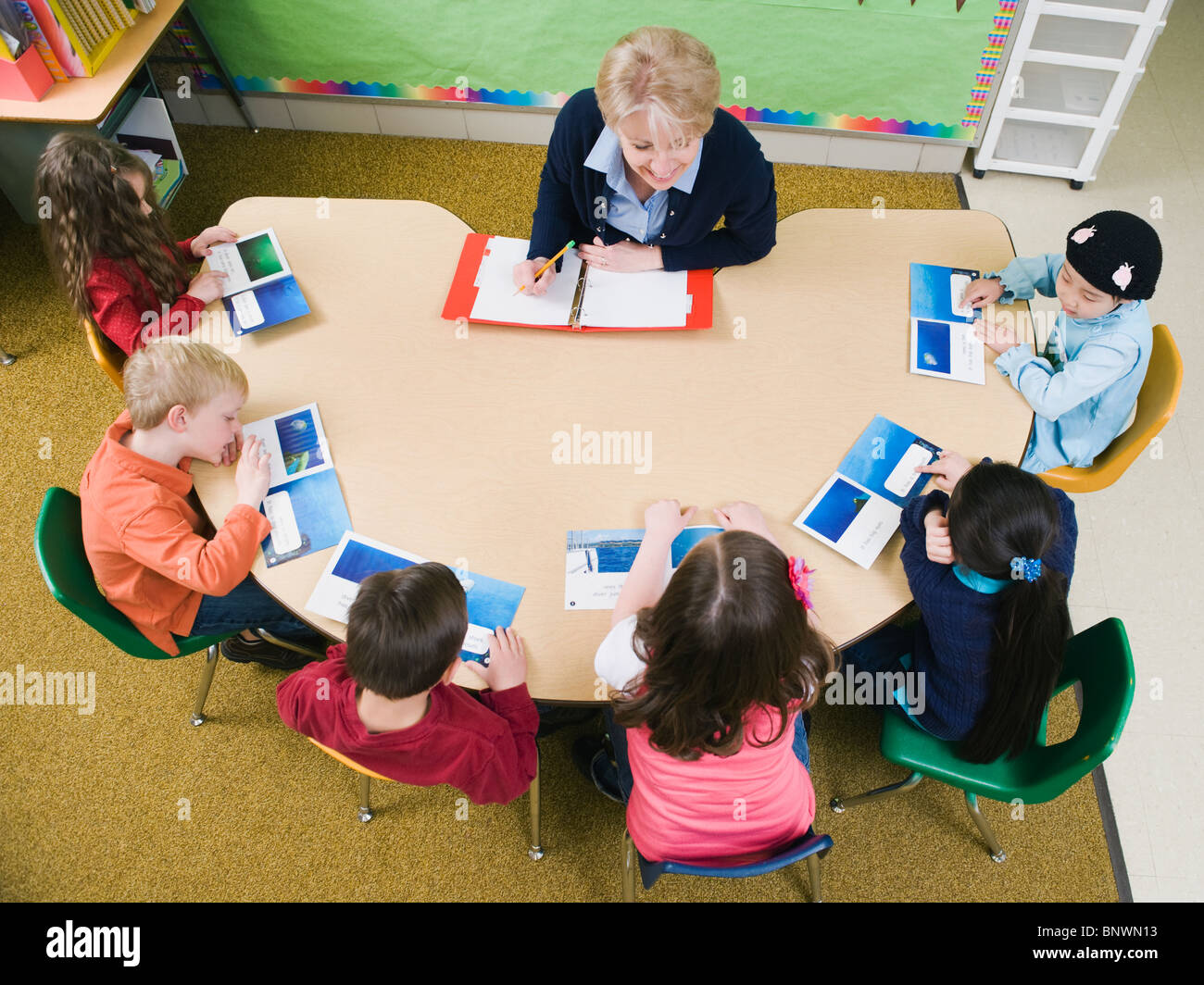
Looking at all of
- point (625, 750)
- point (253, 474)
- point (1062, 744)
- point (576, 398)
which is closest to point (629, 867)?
point (625, 750)

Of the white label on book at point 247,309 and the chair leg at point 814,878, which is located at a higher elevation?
the white label on book at point 247,309

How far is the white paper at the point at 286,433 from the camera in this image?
1783mm

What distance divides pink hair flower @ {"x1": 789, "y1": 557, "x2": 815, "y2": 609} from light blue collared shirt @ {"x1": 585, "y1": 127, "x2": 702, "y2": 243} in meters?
0.93

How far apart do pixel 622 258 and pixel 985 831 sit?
1686 mm

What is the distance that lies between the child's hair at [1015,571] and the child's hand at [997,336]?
20.3 inches

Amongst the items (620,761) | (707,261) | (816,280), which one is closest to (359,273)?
(707,261)

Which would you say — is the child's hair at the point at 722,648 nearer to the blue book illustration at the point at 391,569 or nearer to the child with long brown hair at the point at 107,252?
the blue book illustration at the point at 391,569

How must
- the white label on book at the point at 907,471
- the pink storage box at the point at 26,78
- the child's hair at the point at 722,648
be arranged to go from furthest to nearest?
the pink storage box at the point at 26,78
the white label on book at the point at 907,471
the child's hair at the point at 722,648

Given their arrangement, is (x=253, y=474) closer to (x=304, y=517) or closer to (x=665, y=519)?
(x=304, y=517)

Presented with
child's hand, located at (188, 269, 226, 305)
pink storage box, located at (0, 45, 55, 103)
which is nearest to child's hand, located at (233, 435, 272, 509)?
child's hand, located at (188, 269, 226, 305)

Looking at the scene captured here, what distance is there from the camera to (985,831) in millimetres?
2082

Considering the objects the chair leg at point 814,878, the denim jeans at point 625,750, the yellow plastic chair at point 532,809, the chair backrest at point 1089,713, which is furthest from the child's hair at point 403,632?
the chair backrest at point 1089,713

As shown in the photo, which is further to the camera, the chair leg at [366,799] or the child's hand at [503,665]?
the chair leg at [366,799]

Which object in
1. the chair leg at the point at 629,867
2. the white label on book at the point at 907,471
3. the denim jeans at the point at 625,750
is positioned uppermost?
the white label on book at the point at 907,471
